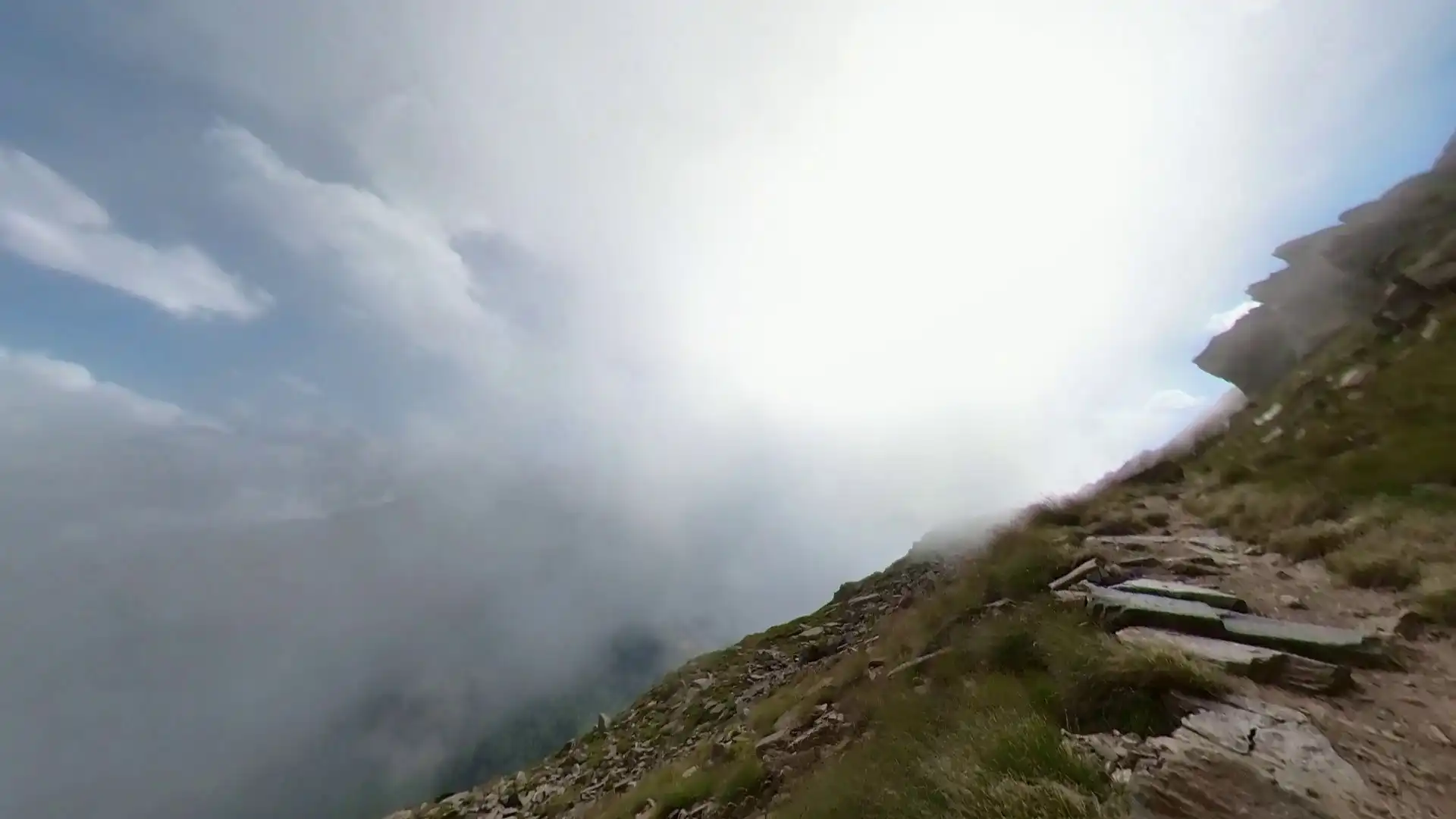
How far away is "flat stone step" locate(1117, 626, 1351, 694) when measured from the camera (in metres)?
6.73

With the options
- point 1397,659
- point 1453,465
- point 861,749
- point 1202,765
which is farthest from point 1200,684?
point 1453,465

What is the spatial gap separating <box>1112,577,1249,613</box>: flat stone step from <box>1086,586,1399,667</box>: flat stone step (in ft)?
0.78

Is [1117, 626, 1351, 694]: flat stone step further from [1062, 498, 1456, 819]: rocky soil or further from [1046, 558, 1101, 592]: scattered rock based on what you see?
[1046, 558, 1101, 592]: scattered rock

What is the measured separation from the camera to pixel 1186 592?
10094 millimetres

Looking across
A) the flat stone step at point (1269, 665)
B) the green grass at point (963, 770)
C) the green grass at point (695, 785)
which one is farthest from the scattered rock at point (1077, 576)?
the green grass at point (695, 785)

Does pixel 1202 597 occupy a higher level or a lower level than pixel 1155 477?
lower

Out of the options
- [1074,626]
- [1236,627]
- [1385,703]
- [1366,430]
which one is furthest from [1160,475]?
[1385,703]

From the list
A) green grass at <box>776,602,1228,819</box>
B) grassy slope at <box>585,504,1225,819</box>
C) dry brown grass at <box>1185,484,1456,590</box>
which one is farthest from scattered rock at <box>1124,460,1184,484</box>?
green grass at <box>776,602,1228,819</box>

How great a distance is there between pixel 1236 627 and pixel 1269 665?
56.9 inches

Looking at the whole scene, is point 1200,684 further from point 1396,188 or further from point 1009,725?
point 1396,188

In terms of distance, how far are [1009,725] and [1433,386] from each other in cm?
1847

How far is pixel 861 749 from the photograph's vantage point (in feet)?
28.5

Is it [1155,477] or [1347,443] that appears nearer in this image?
[1347,443]

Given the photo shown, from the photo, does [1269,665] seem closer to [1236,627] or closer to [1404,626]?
[1236,627]
